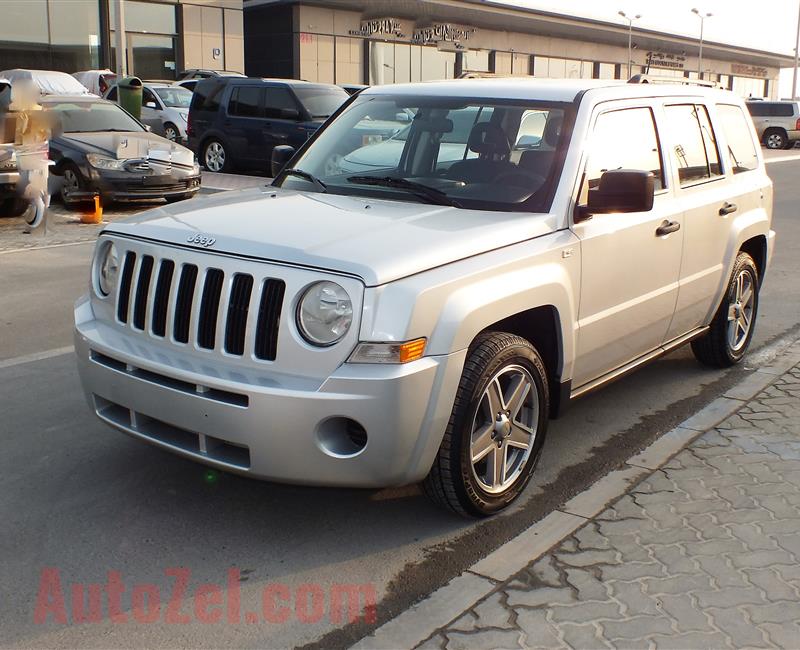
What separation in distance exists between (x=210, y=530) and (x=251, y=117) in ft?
50.3

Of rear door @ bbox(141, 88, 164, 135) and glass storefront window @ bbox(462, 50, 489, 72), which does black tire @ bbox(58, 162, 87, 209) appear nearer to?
rear door @ bbox(141, 88, 164, 135)

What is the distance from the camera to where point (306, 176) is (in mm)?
5082

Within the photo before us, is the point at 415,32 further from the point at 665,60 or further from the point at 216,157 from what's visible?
the point at 216,157

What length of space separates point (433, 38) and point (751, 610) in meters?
56.0

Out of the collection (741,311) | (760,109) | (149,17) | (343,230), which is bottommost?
(741,311)

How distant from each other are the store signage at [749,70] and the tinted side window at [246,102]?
79.3 metres

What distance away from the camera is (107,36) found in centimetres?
4022

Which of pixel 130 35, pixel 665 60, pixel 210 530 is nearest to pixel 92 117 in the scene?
pixel 210 530

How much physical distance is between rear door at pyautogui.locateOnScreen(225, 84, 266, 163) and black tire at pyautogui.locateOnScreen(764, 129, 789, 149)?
27.5m

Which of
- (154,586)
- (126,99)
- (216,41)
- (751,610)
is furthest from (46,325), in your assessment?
(216,41)

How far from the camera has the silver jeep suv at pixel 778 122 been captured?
38438 millimetres

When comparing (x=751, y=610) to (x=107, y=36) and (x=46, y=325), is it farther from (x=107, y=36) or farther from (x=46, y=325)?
(x=107, y=36)

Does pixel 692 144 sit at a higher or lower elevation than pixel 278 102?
lower

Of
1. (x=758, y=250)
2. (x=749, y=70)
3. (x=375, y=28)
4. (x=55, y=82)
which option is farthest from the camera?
(x=749, y=70)
